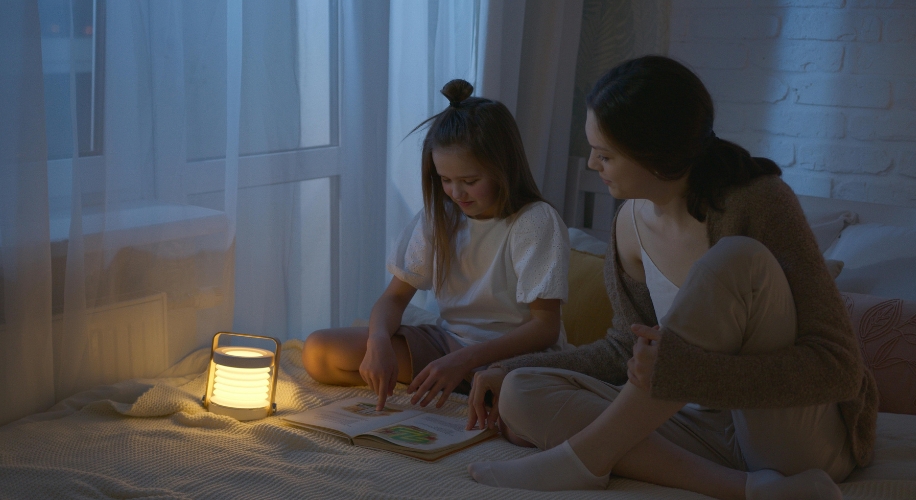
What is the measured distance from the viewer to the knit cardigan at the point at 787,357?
104 cm

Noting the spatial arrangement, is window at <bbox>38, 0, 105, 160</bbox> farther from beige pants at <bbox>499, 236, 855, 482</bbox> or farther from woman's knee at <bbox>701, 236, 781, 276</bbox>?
woman's knee at <bbox>701, 236, 781, 276</bbox>

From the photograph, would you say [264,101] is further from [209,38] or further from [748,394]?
[748,394]

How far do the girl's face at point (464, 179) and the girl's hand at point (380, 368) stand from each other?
31 centimetres

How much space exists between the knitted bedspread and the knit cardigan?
6.0 inches

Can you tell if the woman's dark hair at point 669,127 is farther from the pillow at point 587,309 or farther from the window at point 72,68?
the window at point 72,68

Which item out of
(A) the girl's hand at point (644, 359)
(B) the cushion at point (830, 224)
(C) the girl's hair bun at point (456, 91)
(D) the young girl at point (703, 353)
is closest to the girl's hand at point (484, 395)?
(D) the young girl at point (703, 353)

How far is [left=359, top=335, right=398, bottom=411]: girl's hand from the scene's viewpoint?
150cm

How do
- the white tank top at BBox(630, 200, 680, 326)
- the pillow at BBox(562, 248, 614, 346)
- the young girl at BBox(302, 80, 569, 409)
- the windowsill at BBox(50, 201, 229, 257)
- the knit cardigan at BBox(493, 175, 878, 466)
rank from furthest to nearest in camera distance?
the pillow at BBox(562, 248, 614, 346) → the young girl at BBox(302, 80, 569, 409) → the windowsill at BBox(50, 201, 229, 257) → the white tank top at BBox(630, 200, 680, 326) → the knit cardigan at BBox(493, 175, 878, 466)

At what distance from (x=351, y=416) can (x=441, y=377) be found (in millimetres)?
170

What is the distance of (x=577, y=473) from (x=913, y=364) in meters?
0.72

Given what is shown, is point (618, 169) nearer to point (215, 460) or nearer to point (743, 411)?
point (743, 411)

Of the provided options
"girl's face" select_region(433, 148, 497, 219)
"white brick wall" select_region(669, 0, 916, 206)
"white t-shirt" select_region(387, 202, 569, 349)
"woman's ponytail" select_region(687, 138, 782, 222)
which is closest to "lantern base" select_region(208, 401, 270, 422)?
"white t-shirt" select_region(387, 202, 569, 349)

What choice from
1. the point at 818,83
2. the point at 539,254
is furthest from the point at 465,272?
the point at 818,83

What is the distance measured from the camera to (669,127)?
1177mm
